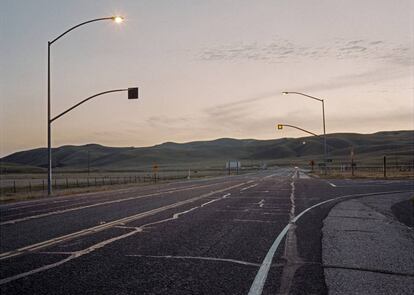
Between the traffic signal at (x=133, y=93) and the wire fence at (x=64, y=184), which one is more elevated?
the traffic signal at (x=133, y=93)

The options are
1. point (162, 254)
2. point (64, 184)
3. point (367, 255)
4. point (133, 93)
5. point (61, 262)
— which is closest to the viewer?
point (61, 262)

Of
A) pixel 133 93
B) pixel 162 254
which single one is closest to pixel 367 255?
pixel 162 254

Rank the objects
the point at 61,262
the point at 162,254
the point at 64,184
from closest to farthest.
Result: the point at 61,262 < the point at 162,254 < the point at 64,184

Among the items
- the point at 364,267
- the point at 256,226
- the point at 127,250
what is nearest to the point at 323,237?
the point at 256,226

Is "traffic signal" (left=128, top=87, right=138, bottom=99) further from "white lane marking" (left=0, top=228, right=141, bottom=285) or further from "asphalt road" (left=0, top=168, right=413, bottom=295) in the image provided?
"white lane marking" (left=0, top=228, right=141, bottom=285)

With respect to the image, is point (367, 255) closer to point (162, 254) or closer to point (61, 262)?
point (162, 254)

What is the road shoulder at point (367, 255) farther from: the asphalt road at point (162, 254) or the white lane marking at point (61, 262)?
→ the white lane marking at point (61, 262)

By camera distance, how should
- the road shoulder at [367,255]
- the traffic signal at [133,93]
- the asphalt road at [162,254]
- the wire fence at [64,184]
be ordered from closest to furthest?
the asphalt road at [162,254], the road shoulder at [367,255], the traffic signal at [133,93], the wire fence at [64,184]

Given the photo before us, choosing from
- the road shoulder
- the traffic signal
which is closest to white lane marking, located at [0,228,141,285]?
the road shoulder

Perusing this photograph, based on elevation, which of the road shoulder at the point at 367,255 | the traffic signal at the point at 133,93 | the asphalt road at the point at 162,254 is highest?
the traffic signal at the point at 133,93

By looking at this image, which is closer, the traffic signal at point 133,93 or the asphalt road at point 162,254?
the asphalt road at point 162,254

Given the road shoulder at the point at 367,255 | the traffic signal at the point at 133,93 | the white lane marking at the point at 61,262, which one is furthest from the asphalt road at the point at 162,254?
the traffic signal at the point at 133,93

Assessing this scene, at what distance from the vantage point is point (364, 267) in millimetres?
8820

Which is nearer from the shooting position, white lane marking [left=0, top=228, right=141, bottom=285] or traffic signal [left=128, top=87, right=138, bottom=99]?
white lane marking [left=0, top=228, right=141, bottom=285]
